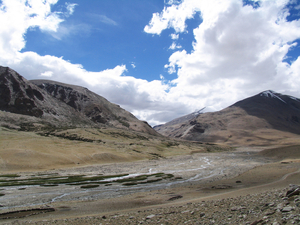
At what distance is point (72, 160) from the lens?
67750 millimetres

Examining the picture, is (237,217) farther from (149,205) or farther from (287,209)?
(149,205)

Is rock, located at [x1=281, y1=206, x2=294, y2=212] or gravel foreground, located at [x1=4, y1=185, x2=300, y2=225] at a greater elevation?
rock, located at [x1=281, y1=206, x2=294, y2=212]

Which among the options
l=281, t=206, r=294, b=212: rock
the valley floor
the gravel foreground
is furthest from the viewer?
the valley floor

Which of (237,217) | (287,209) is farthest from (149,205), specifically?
(287,209)

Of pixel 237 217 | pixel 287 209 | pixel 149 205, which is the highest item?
pixel 287 209

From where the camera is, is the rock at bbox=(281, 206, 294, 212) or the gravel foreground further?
the rock at bbox=(281, 206, 294, 212)

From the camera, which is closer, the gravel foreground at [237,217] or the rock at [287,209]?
the gravel foreground at [237,217]

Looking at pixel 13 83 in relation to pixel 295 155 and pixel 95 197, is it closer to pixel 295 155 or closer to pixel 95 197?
pixel 95 197

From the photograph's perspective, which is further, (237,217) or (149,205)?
(149,205)

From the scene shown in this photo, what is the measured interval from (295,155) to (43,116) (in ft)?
602

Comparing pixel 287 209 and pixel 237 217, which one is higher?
pixel 287 209

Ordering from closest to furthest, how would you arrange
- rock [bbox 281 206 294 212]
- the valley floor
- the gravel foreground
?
the gravel foreground
rock [bbox 281 206 294 212]
the valley floor

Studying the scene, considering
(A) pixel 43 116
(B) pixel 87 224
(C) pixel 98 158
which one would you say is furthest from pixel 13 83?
(B) pixel 87 224

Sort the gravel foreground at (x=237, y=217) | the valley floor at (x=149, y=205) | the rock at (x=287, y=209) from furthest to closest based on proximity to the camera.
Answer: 1. the valley floor at (x=149, y=205)
2. the rock at (x=287, y=209)
3. the gravel foreground at (x=237, y=217)
